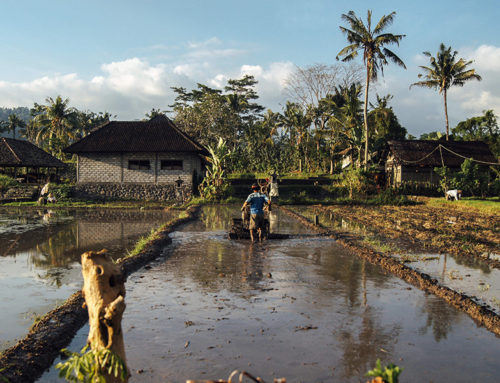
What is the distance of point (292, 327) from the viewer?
16.0 feet

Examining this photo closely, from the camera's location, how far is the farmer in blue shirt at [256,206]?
10.7m

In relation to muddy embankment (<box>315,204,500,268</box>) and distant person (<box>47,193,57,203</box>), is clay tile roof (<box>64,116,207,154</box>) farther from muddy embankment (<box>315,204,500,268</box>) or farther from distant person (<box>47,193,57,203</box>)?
muddy embankment (<box>315,204,500,268</box>)

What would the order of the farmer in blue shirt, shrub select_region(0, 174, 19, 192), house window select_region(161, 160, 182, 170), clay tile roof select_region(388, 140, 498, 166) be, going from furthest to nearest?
clay tile roof select_region(388, 140, 498, 166)
shrub select_region(0, 174, 19, 192)
house window select_region(161, 160, 182, 170)
the farmer in blue shirt

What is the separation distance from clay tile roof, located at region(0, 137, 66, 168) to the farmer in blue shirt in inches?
985

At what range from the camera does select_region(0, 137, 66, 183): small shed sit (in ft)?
100.0

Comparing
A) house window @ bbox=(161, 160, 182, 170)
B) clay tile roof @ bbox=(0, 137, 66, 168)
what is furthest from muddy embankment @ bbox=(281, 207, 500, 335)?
clay tile roof @ bbox=(0, 137, 66, 168)

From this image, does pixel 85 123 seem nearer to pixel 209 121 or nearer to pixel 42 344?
pixel 209 121

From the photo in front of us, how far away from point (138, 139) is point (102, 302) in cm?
2651

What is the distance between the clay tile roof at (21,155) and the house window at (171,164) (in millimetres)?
10713

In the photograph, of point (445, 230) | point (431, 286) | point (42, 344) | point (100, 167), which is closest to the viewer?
point (42, 344)

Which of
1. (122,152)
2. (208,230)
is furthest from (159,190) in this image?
(208,230)

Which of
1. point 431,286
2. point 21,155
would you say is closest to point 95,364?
point 431,286

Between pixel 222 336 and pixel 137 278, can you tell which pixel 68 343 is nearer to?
pixel 222 336

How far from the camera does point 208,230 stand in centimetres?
1384
